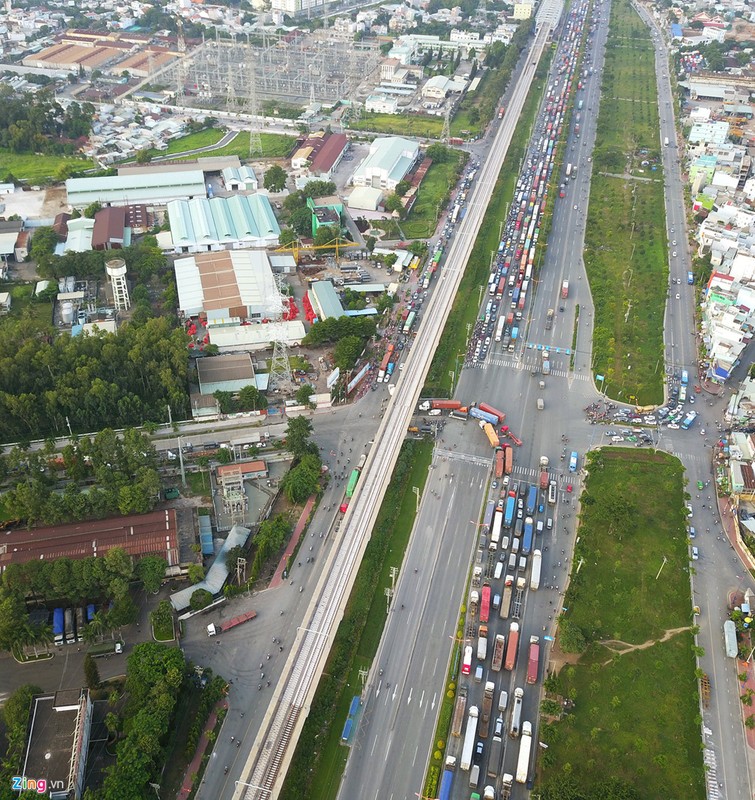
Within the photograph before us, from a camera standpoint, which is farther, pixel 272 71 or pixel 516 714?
pixel 272 71

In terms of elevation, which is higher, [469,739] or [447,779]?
[469,739]

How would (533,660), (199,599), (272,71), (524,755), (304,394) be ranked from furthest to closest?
(272,71)
(304,394)
(199,599)
(533,660)
(524,755)

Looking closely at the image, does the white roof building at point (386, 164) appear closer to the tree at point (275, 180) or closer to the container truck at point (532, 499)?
the tree at point (275, 180)

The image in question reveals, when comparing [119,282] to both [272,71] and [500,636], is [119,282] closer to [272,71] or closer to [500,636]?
[500,636]

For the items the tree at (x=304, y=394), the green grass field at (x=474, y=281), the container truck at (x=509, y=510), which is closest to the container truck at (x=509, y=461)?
the container truck at (x=509, y=510)

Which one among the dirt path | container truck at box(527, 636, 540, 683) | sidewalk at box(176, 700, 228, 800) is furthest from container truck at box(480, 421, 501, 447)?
sidewalk at box(176, 700, 228, 800)

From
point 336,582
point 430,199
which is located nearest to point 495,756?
point 336,582
